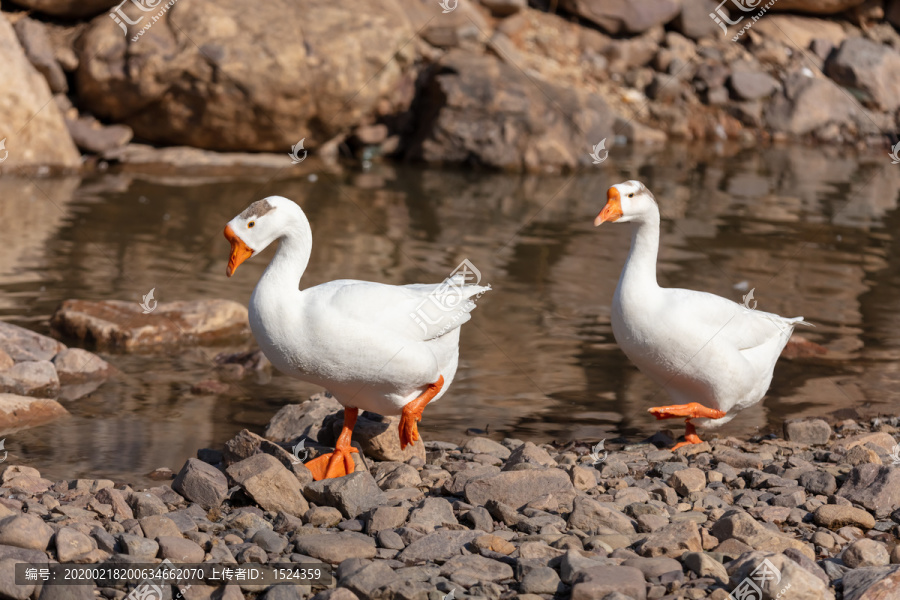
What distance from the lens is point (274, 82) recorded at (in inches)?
716

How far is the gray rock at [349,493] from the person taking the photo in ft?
16.7

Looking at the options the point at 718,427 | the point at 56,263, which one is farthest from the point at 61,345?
the point at 718,427

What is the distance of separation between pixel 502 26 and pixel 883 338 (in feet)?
55.8

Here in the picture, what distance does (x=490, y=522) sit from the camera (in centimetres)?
495

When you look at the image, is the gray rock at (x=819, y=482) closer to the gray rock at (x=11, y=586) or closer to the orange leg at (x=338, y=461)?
the orange leg at (x=338, y=461)

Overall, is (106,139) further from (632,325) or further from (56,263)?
(632,325)

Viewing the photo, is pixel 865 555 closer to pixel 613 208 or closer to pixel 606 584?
pixel 606 584

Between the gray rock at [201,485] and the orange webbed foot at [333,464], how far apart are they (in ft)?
1.78

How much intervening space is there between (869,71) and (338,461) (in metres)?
24.5

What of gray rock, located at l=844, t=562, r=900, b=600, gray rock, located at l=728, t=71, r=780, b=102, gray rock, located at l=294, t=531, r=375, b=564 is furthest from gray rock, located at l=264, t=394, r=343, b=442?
gray rock, located at l=728, t=71, r=780, b=102

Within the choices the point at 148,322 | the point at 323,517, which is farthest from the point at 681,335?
the point at 148,322

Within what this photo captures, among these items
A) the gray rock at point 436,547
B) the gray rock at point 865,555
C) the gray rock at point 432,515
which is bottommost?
the gray rock at point 432,515

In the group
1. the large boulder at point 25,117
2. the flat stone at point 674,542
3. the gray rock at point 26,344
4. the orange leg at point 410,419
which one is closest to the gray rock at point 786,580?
the flat stone at point 674,542

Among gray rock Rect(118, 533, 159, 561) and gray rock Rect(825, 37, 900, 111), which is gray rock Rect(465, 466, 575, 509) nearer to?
gray rock Rect(118, 533, 159, 561)
